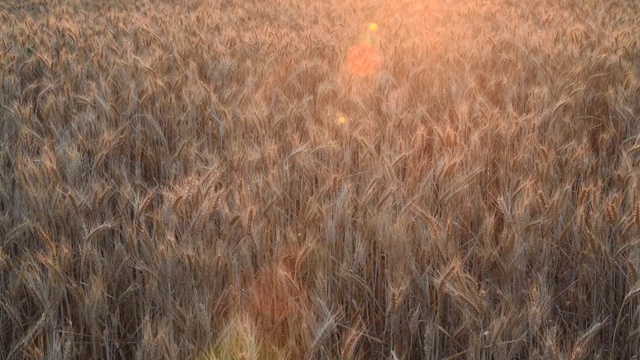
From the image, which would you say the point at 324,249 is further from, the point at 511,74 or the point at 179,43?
the point at 179,43

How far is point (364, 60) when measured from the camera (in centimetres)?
373

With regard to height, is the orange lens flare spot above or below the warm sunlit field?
below

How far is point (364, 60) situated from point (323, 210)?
92.6 inches

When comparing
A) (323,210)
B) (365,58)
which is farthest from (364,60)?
(323,210)

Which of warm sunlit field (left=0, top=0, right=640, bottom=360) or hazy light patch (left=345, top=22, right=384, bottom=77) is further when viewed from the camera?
hazy light patch (left=345, top=22, right=384, bottom=77)

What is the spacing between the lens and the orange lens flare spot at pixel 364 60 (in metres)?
3.50

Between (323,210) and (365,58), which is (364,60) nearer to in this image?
(365,58)

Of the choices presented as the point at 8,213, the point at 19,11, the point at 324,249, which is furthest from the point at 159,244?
the point at 19,11

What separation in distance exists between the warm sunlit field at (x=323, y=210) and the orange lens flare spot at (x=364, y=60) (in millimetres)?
33

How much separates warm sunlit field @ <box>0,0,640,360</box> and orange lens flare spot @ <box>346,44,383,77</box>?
33mm

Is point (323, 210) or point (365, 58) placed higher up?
point (323, 210)

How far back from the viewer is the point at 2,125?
2.59 meters

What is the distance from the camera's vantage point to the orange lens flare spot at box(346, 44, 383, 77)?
3496 millimetres

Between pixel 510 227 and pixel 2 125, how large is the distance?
7.46 ft
